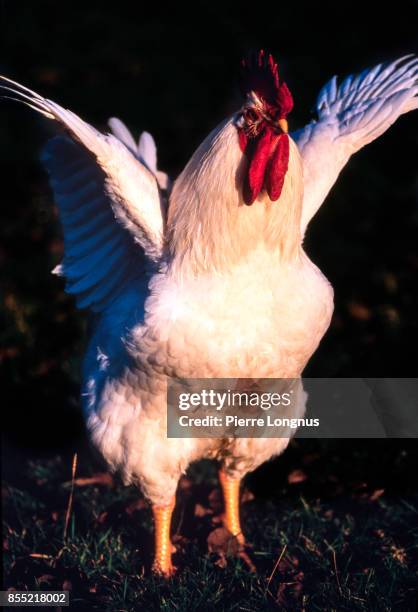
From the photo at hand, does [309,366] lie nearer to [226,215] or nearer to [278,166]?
[226,215]

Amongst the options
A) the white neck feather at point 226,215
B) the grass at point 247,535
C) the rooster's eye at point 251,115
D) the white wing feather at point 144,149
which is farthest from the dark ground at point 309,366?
the rooster's eye at point 251,115

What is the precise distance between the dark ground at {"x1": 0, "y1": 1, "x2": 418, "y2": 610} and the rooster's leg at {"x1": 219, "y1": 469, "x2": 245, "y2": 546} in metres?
0.11

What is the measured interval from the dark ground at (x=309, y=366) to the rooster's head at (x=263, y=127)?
1.57 metres

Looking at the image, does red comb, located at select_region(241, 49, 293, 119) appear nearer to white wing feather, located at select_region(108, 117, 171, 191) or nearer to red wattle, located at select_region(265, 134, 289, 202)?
red wattle, located at select_region(265, 134, 289, 202)

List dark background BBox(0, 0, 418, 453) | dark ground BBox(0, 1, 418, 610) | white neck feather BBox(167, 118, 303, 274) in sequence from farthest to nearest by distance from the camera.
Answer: dark background BBox(0, 0, 418, 453) → dark ground BBox(0, 1, 418, 610) → white neck feather BBox(167, 118, 303, 274)

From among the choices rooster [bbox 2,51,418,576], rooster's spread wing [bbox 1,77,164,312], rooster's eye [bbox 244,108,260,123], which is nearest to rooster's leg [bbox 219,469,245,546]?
rooster [bbox 2,51,418,576]

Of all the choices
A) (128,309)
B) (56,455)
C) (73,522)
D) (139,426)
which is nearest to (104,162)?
(128,309)

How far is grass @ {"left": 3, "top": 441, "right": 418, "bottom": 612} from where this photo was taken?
3.10m

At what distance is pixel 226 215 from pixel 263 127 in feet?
1.08

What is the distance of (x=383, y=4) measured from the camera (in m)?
6.82

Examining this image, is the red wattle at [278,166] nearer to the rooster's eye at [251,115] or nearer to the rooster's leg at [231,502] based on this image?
the rooster's eye at [251,115]

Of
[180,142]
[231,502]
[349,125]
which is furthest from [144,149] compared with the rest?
[180,142]

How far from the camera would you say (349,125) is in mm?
3533

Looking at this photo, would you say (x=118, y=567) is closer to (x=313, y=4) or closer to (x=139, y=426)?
(x=139, y=426)
